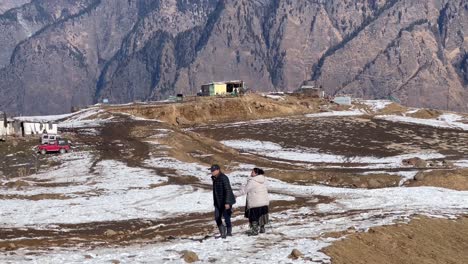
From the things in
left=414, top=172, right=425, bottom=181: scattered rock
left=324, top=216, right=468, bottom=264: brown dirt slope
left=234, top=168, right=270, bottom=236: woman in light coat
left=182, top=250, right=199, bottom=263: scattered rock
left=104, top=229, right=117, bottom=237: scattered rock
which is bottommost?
left=414, top=172, right=425, bottom=181: scattered rock

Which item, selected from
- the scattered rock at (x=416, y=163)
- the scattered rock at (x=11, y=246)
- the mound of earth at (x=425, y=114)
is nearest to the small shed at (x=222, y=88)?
the mound of earth at (x=425, y=114)

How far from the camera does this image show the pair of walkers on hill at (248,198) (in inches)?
917

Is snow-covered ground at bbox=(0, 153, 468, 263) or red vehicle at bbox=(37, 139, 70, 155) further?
red vehicle at bbox=(37, 139, 70, 155)

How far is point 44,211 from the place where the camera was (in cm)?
3459

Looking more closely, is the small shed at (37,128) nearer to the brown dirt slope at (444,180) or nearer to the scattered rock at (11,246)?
the brown dirt slope at (444,180)

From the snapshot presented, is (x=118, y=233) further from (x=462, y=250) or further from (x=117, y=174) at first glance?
(x=117, y=174)

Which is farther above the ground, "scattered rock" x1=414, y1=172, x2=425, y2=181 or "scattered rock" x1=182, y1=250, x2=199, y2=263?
"scattered rock" x1=182, y1=250, x2=199, y2=263

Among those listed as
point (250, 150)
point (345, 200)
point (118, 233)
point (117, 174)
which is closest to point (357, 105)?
point (250, 150)

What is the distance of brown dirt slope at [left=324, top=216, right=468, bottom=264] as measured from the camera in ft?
69.2

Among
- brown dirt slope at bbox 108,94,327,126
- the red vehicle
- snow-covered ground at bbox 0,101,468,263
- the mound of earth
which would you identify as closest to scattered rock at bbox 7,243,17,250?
snow-covered ground at bbox 0,101,468,263

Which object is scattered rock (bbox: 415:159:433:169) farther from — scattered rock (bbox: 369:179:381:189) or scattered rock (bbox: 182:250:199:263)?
scattered rock (bbox: 182:250:199:263)

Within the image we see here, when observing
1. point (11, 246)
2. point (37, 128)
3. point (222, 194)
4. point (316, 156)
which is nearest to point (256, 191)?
point (222, 194)

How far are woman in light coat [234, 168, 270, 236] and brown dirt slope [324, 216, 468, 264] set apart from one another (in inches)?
121

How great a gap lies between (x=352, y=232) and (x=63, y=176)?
31365 mm
